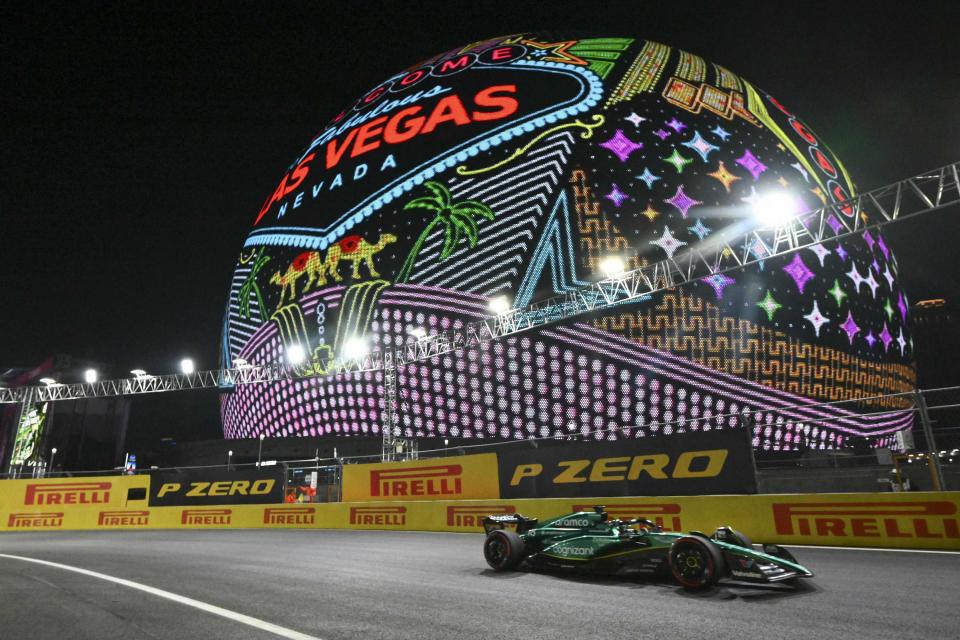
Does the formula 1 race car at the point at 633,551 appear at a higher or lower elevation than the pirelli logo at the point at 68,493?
lower

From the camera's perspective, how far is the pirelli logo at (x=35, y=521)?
677 inches

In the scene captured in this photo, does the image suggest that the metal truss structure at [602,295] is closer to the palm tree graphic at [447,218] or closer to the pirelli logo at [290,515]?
the pirelli logo at [290,515]

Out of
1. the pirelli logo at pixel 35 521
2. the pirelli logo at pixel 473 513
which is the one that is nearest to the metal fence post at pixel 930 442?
the pirelli logo at pixel 473 513

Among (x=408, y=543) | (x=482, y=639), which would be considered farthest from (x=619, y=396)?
(x=482, y=639)

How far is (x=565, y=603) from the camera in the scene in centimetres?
464

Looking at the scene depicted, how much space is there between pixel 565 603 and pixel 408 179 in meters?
34.9

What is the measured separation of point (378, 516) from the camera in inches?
534

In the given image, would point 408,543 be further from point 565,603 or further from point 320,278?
point 320,278

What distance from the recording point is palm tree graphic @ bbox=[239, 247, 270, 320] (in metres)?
41.4

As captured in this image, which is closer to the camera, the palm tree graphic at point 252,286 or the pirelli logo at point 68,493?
the pirelli logo at point 68,493

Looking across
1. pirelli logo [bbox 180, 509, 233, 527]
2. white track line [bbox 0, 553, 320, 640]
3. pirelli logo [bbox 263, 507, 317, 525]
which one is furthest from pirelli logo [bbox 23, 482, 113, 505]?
white track line [bbox 0, 553, 320, 640]

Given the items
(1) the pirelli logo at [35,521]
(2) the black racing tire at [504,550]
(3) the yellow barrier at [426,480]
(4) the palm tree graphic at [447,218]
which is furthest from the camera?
(4) the palm tree graphic at [447,218]

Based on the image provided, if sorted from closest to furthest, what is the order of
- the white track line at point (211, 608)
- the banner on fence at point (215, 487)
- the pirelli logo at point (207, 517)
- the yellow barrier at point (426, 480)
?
the white track line at point (211, 608) → the yellow barrier at point (426, 480) → the banner on fence at point (215, 487) → the pirelli logo at point (207, 517)

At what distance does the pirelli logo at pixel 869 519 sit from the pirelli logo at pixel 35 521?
67.8 ft
